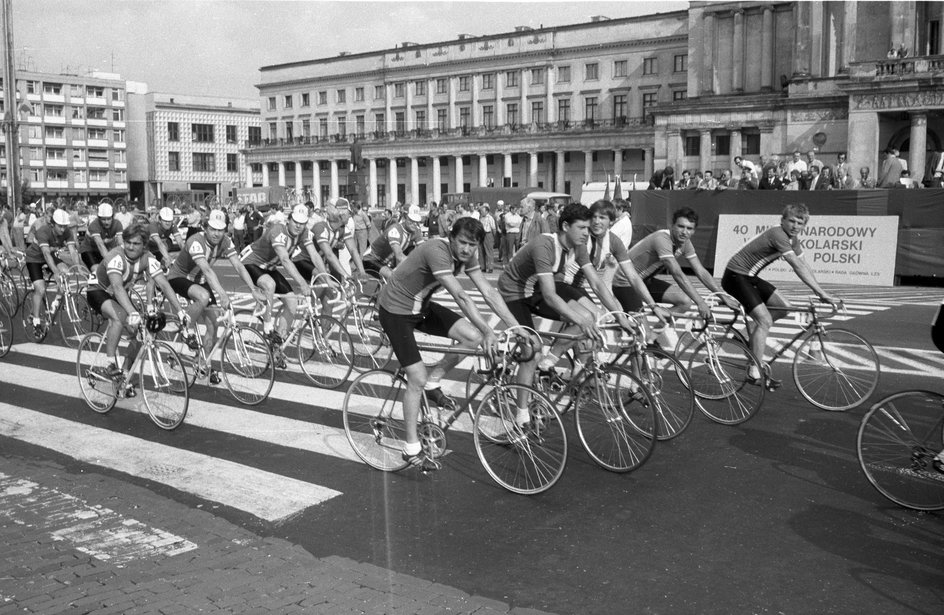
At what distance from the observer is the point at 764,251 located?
9664mm

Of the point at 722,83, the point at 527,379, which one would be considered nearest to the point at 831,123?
the point at 722,83

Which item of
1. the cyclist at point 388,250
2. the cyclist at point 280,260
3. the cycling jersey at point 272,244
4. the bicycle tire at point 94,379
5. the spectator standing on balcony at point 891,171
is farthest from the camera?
the spectator standing on balcony at point 891,171

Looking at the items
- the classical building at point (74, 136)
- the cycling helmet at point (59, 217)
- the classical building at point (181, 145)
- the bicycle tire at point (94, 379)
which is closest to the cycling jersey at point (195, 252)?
the bicycle tire at point (94, 379)

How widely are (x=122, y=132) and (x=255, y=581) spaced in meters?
121

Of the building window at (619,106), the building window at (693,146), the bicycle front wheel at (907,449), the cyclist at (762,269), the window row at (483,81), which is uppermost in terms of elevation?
the window row at (483,81)

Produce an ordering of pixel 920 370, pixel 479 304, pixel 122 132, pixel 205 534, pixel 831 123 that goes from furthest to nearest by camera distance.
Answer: pixel 122 132, pixel 831 123, pixel 479 304, pixel 920 370, pixel 205 534

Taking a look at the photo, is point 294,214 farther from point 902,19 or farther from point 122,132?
point 122,132

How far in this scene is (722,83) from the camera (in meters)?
73.5

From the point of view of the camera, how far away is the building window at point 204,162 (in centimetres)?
11917

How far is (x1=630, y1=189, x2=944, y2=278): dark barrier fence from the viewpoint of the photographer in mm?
20812

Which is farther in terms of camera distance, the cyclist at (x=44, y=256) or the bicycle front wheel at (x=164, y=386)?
the cyclist at (x=44, y=256)

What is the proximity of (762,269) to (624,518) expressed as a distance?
13.5ft

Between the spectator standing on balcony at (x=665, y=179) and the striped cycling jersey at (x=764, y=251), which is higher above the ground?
the spectator standing on balcony at (x=665, y=179)

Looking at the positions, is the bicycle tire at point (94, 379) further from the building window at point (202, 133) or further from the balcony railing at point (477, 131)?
the building window at point (202, 133)
